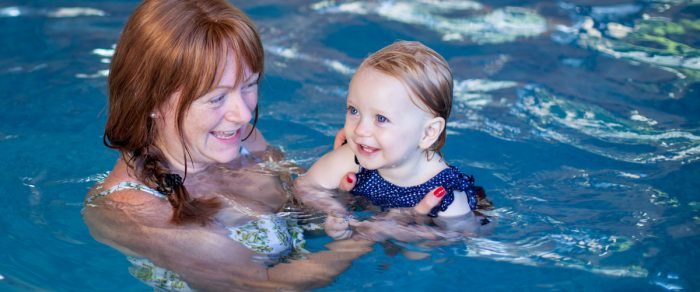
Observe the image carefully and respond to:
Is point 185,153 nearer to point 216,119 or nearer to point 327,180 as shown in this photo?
point 216,119

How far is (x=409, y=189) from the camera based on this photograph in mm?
3670

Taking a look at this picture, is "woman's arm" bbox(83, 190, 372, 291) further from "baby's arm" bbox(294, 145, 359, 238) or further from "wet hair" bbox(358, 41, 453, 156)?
"wet hair" bbox(358, 41, 453, 156)

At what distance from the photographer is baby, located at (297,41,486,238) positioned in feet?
11.0

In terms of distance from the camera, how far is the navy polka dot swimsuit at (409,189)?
3.59 metres

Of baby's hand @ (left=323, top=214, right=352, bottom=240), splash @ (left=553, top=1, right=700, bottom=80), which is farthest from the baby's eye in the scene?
splash @ (left=553, top=1, right=700, bottom=80)

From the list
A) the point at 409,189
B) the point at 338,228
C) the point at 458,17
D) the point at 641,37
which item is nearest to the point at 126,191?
the point at 338,228

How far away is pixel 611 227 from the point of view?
3984 mm

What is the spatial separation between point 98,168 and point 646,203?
301 centimetres

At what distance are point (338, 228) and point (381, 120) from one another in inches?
21.2

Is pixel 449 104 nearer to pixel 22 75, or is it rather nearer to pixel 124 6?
pixel 22 75

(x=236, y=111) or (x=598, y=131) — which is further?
(x=598, y=131)

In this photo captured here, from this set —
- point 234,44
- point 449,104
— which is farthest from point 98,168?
point 449,104

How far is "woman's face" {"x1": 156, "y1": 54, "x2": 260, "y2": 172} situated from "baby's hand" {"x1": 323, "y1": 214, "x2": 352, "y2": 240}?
1.79 feet

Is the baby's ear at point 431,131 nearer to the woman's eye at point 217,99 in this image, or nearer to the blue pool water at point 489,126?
the blue pool water at point 489,126
